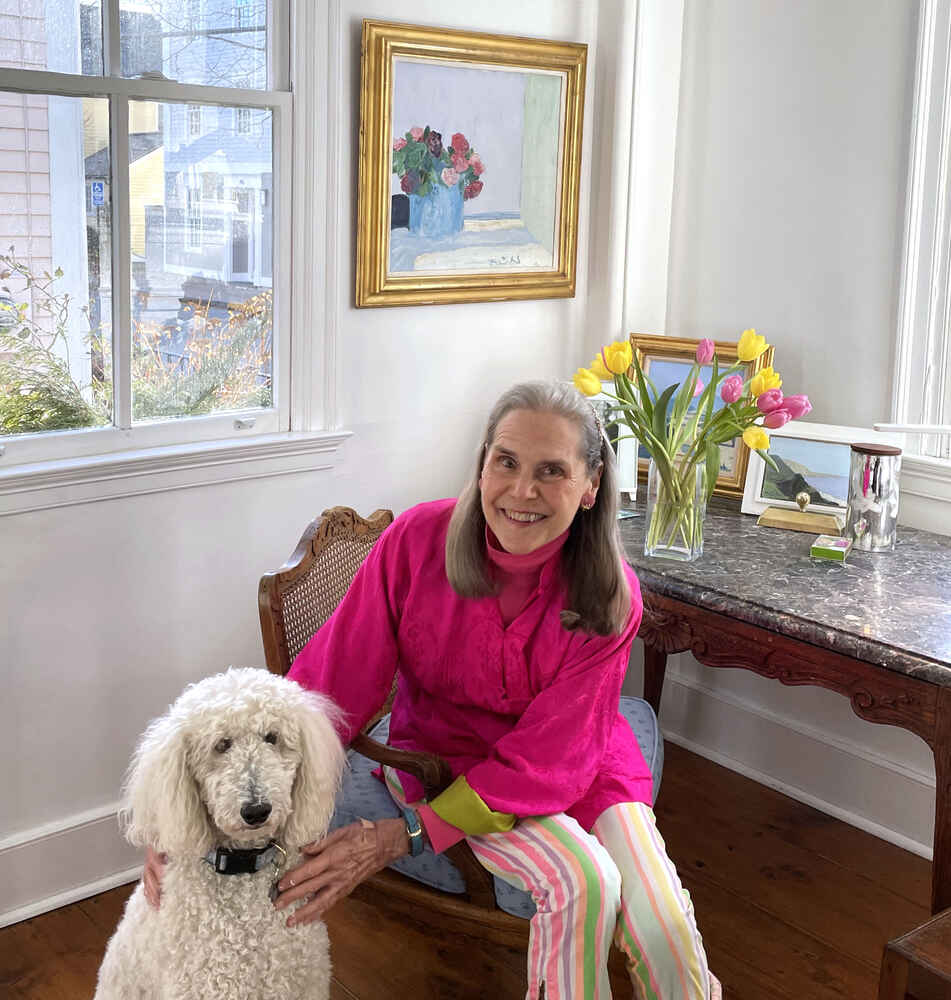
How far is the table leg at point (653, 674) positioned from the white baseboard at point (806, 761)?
0.21 meters

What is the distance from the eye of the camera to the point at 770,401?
2.49m

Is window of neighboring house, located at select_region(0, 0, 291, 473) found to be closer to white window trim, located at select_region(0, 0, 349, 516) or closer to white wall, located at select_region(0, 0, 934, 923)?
white window trim, located at select_region(0, 0, 349, 516)

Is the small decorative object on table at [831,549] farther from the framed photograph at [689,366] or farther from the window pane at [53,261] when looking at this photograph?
the window pane at [53,261]

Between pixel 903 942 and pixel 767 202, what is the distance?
6.49 feet

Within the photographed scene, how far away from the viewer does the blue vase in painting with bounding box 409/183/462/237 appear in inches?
113

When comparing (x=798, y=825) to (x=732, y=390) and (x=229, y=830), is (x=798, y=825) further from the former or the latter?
(x=229, y=830)

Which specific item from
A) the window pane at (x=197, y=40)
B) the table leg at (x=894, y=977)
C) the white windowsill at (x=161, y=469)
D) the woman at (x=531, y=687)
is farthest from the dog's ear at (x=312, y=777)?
the window pane at (x=197, y=40)

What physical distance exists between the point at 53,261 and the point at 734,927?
1.93m

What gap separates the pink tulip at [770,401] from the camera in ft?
8.16

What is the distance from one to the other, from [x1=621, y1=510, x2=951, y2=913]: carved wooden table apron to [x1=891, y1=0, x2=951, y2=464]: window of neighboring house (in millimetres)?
286

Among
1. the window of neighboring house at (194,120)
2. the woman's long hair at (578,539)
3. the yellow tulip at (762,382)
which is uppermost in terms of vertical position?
the window of neighboring house at (194,120)

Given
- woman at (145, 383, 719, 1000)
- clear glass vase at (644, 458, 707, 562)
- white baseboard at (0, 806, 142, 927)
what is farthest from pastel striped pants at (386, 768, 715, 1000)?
white baseboard at (0, 806, 142, 927)

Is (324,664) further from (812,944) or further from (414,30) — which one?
(414,30)

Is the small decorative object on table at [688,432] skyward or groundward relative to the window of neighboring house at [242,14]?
groundward
